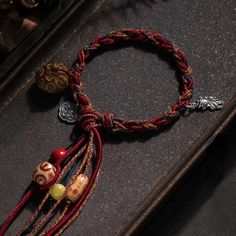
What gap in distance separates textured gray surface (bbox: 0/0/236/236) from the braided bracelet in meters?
0.02

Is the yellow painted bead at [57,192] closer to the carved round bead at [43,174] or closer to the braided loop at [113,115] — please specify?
the carved round bead at [43,174]

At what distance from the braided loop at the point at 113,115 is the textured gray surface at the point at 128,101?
3cm

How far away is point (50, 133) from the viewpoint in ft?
3.78

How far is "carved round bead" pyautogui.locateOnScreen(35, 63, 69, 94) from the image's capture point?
1119 mm

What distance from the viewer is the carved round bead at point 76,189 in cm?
107

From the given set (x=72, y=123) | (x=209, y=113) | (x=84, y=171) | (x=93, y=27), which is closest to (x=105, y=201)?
(x=84, y=171)

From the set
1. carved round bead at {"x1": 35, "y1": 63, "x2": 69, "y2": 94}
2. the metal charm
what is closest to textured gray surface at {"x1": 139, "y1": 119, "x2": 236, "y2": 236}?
the metal charm

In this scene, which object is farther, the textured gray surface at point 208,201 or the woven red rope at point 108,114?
the textured gray surface at point 208,201

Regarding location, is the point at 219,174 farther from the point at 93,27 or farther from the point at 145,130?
the point at 93,27

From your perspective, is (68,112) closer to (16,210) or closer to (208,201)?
(16,210)

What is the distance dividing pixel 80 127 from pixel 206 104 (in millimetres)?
261

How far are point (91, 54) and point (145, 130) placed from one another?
0.67 ft

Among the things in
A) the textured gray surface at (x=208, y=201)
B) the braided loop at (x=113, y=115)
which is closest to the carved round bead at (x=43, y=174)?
the braided loop at (x=113, y=115)

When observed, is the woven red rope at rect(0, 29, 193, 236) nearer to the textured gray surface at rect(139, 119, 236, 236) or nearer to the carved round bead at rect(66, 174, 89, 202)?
the carved round bead at rect(66, 174, 89, 202)
